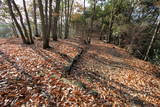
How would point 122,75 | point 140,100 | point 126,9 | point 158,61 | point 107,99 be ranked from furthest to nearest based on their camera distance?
point 126,9 < point 158,61 < point 122,75 < point 140,100 < point 107,99

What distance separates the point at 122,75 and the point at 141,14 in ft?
36.1

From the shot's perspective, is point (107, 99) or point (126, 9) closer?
point (107, 99)

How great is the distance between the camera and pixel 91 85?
123 inches

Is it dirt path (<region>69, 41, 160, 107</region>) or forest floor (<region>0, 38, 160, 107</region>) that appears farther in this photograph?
dirt path (<region>69, 41, 160, 107</region>)

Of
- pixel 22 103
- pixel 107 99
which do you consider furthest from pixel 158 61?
pixel 22 103

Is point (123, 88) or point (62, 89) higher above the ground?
point (62, 89)

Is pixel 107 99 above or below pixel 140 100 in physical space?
above

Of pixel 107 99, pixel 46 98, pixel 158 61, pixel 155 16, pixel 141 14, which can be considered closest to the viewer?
pixel 46 98

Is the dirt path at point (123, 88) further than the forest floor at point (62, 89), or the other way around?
the dirt path at point (123, 88)

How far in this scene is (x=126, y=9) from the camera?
41.9ft

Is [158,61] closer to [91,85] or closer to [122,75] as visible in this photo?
[122,75]

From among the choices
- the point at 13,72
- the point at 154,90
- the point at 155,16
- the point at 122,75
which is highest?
the point at 155,16

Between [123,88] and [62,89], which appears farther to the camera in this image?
[123,88]

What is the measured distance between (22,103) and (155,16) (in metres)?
14.5
